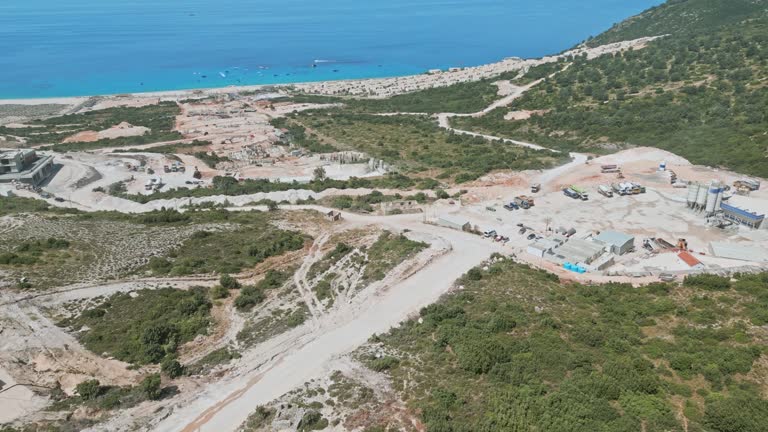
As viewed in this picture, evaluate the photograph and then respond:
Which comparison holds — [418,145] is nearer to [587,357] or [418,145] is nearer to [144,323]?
[144,323]

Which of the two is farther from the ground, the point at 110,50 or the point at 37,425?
the point at 110,50

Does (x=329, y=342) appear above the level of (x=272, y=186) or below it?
below

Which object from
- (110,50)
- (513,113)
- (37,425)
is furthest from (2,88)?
(37,425)

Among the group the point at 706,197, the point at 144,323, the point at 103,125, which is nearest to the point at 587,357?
the point at 144,323

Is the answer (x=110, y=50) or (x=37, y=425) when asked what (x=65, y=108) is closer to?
(x=110, y=50)

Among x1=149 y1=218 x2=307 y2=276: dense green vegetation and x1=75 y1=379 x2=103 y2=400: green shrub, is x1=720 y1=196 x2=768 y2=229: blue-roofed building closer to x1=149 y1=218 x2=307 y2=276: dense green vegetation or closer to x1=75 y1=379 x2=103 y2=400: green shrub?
x1=149 y1=218 x2=307 y2=276: dense green vegetation

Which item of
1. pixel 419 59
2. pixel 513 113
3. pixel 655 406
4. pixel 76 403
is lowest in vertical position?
pixel 76 403

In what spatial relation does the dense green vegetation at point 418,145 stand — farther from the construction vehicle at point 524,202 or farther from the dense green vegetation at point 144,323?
the dense green vegetation at point 144,323
